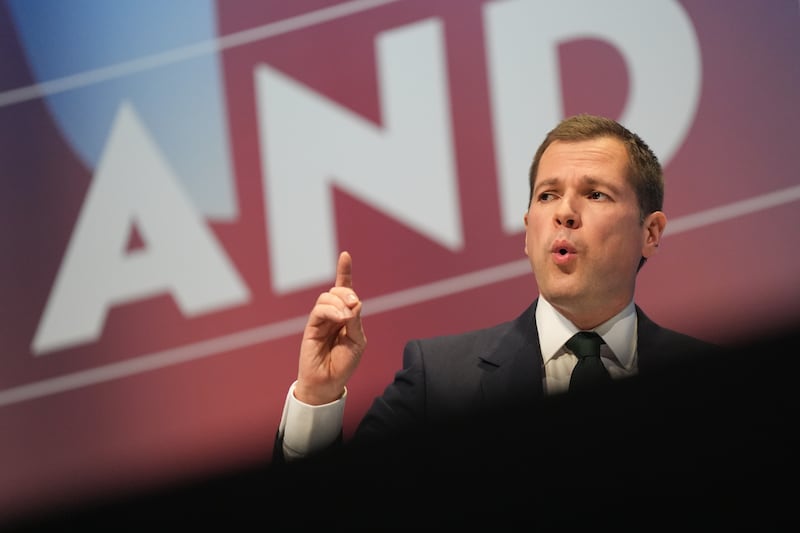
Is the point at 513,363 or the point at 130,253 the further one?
the point at 130,253

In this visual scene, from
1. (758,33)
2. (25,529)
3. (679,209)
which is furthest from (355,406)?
(25,529)

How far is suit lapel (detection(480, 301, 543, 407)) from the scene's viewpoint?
5.66 feet

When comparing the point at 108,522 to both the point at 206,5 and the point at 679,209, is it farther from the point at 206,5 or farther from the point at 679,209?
the point at 206,5

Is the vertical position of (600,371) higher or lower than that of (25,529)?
lower

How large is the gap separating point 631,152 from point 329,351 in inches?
25.7

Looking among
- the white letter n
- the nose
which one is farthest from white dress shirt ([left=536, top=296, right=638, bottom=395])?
the white letter n

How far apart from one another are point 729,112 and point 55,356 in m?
2.00

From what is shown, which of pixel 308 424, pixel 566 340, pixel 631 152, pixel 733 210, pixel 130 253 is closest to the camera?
pixel 308 424

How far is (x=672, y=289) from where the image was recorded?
8.82 feet

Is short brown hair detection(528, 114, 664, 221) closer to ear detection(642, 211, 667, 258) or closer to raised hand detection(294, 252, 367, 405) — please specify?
ear detection(642, 211, 667, 258)

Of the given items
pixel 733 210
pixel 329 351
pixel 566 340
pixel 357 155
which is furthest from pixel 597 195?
pixel 357 155

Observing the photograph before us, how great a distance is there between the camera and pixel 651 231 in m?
1.92

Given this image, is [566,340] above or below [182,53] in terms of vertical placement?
below

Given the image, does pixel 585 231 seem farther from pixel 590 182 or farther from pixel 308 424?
pixel 308 424
